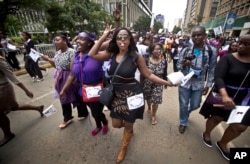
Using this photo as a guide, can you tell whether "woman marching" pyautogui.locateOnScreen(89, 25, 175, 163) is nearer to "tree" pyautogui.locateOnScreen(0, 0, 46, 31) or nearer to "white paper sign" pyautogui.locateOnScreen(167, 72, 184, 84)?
"white paper sign" pyautogui.locateOnScreen(167, 72, 184, 84)

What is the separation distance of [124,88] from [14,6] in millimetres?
18497

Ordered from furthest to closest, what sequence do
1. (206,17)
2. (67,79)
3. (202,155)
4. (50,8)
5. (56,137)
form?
(206,17)
(50,8)
(56,137)
(67,79)
(202,155)

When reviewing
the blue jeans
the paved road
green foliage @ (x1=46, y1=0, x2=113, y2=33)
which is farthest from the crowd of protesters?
green foliage @ (x1=46, y1=0, x2=113, y2=33)

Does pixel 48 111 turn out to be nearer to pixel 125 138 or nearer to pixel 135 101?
pixel 125 138

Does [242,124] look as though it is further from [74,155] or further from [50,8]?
[50,8]

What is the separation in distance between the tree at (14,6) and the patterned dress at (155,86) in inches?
615

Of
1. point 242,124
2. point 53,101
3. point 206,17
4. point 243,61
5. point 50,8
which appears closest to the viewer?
point 243,61

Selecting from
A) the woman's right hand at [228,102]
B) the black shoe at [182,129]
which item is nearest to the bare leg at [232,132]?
the woman's right hand at [228,102]

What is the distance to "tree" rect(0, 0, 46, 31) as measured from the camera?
12.9 meters

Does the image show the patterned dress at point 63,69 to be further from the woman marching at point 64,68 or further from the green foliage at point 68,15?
the green foliage at point 68,15

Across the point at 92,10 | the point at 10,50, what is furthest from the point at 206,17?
the point at 10,50

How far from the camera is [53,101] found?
4.21 m

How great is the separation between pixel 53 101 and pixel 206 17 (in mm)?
72999

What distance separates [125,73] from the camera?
1.78 meters
